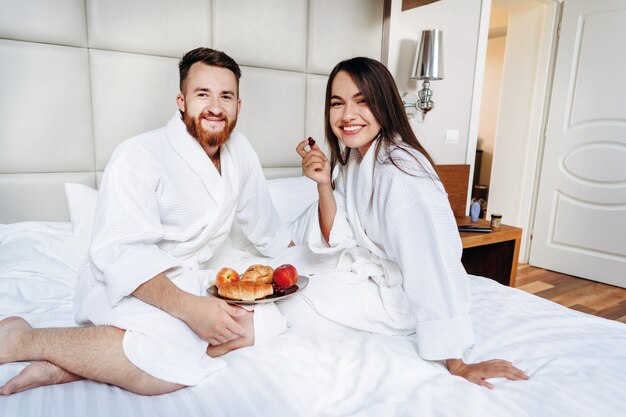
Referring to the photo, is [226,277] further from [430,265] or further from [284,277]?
[430,265]

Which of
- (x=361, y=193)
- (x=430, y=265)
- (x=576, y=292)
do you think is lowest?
(x=576, y=292)

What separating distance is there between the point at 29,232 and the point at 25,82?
0.57 metres

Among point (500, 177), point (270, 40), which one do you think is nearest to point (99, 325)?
point (270, 40)

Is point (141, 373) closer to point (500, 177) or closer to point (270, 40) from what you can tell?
point (270, 40)

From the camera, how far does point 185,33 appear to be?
73.6 inches

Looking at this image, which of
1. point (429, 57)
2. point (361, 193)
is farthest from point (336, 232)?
point (429, 57)

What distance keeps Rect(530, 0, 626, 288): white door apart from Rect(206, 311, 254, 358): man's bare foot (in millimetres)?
3201

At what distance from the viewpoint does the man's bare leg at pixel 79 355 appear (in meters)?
0.92

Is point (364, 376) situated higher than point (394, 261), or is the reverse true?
point (394, 261)

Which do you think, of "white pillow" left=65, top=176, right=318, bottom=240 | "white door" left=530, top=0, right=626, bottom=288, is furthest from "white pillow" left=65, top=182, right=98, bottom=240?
"white door" left=530, top=0, right=626, bottom=288

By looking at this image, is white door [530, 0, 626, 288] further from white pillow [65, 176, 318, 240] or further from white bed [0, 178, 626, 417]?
white pillow [65, 176, 318, 240]

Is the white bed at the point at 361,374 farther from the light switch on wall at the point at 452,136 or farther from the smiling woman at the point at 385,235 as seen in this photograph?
the light switch on wall at the point at 452,136

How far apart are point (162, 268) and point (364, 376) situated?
59cm

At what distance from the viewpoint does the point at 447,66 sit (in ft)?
9.21
